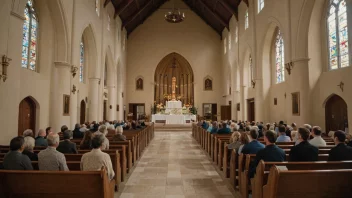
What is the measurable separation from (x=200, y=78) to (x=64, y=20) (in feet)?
51.4

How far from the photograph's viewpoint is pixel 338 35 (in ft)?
30.4

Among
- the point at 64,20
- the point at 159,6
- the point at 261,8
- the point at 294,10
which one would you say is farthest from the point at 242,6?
the point at 64,20

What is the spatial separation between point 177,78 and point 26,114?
55.5 ft

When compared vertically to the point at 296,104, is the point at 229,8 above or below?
above

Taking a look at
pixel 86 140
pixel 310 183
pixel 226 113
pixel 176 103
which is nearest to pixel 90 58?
pixel 176 103

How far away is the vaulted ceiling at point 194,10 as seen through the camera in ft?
61.5

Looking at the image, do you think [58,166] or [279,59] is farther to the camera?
[279,59]

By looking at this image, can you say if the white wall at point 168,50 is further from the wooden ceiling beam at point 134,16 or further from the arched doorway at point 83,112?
the arched doorway at point 83,112

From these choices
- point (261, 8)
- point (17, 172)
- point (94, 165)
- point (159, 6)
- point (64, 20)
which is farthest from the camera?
point (159, 6)

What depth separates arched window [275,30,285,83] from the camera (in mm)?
13000

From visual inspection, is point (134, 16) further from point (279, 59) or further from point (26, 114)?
point (26, 114)

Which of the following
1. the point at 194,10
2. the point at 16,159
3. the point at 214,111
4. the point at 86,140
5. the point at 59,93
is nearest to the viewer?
the point at 16,159

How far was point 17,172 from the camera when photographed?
2.68 meters

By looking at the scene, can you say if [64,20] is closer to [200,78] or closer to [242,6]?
[242,6]
